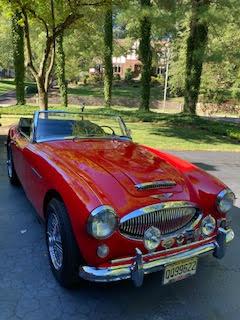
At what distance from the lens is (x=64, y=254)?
326cm

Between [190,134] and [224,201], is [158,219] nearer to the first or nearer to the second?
[224,201]

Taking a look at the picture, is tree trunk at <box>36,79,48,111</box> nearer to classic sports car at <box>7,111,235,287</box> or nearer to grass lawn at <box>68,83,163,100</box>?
classic sports car at <box>7,111,235,287</box>

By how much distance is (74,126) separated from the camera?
510cm

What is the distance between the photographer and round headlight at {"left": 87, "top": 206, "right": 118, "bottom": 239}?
3016mm

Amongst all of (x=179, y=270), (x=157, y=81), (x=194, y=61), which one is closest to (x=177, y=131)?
(x=194, y=61)

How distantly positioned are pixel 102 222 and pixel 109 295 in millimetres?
813

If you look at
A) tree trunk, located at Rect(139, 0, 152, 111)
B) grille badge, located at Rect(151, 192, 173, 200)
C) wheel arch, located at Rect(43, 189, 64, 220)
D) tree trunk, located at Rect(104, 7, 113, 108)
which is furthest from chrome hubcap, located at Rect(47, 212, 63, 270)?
tree trunk, located at Rect(104, 7, 113, 108)

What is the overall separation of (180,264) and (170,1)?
59.9 feet

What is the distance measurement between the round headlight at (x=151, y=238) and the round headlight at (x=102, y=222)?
32 cm

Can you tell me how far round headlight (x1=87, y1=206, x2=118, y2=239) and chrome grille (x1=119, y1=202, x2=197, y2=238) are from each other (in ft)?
0.30

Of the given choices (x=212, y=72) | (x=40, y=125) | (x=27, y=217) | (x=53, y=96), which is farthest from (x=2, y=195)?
(x=53, y=96)

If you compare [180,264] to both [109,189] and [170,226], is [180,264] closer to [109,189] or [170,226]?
[170,226]

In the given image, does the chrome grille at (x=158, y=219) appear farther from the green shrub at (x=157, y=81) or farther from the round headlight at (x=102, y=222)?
the green shrub at (x=157, y=81)

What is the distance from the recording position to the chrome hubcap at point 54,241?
11.4 feet
